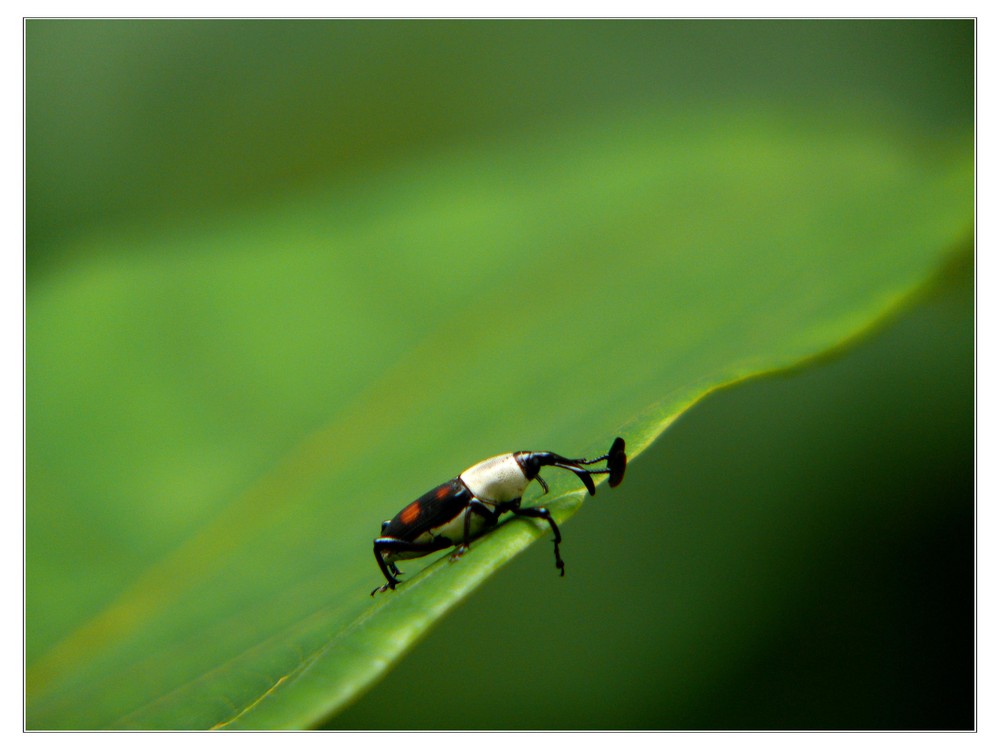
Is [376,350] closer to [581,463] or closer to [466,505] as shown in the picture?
[466,505]

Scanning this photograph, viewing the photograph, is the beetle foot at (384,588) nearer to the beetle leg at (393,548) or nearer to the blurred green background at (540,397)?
the beetle leg at (393,548)

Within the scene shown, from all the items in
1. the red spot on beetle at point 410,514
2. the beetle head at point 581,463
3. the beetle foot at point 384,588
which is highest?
the beetle head at point 581,463

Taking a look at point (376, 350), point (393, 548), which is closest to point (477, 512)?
point (393, 548)

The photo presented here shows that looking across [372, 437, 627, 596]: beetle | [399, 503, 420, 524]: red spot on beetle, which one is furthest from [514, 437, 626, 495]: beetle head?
[399, 503, 420, 524]: red spot on beetle

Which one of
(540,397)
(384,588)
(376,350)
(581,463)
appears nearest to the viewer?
(384,588)

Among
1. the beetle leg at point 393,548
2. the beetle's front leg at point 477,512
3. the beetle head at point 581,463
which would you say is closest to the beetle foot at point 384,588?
the beetle leg at point 393,548

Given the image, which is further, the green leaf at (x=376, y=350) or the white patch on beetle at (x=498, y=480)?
the white patch on beetle at (x=498, y=480)
